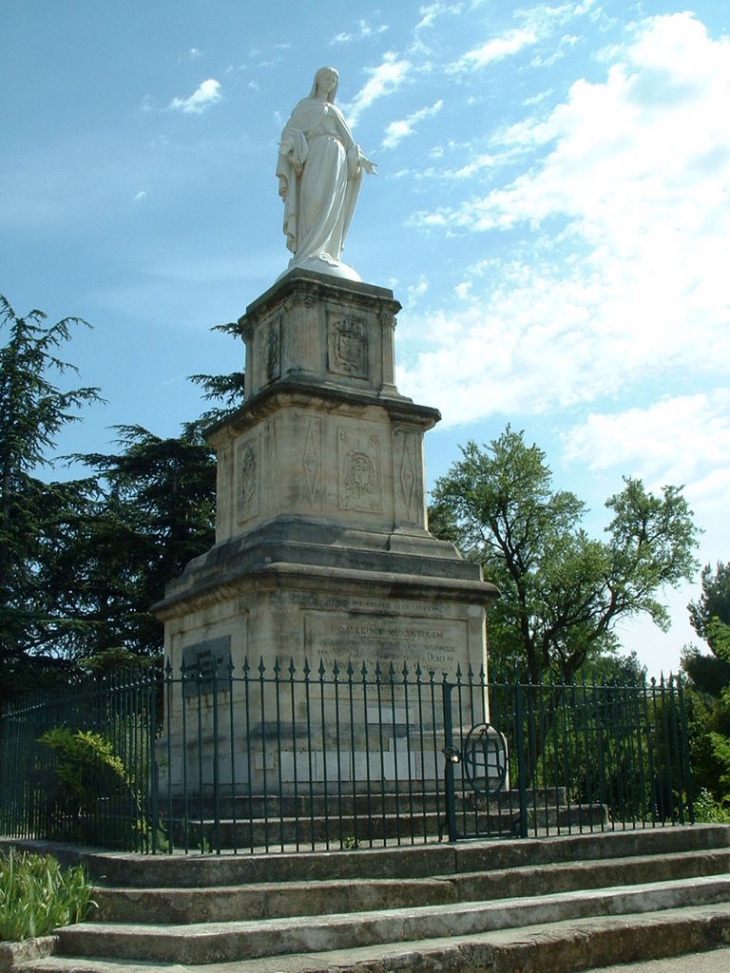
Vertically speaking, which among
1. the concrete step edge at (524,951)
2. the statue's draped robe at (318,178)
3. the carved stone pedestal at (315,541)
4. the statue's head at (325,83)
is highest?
the statue's head at (325,83)

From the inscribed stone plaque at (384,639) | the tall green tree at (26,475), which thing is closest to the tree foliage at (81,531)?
the tall green tree at (26,475)

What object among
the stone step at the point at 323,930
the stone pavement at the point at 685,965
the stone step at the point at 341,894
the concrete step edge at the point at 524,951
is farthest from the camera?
the stone pavement at the point at 685,965

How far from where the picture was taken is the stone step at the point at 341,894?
281 inches

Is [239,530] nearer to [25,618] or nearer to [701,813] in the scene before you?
[701,813]

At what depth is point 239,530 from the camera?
43.1ft

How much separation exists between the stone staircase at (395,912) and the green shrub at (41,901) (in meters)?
0.14

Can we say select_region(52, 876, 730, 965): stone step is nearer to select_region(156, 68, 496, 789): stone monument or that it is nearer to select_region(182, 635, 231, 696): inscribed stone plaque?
select_region(156, 68, 496, 789): stone monument

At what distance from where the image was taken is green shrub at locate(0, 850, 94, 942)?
7.04 m

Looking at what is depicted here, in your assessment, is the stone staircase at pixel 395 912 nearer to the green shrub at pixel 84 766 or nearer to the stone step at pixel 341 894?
the stone step at pixel 341 894

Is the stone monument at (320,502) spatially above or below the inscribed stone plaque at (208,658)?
above

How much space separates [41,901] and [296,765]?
10.1 feet

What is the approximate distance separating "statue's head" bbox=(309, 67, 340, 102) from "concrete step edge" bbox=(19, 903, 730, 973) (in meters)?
11.3

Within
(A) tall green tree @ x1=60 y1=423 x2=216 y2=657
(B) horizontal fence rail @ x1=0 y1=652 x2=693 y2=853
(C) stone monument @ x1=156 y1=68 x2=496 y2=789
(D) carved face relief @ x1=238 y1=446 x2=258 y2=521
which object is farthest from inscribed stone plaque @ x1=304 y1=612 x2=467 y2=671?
(A) tall green tree @ x1=60 y1=423 x2=216 y2=657

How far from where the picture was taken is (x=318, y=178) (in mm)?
14352
